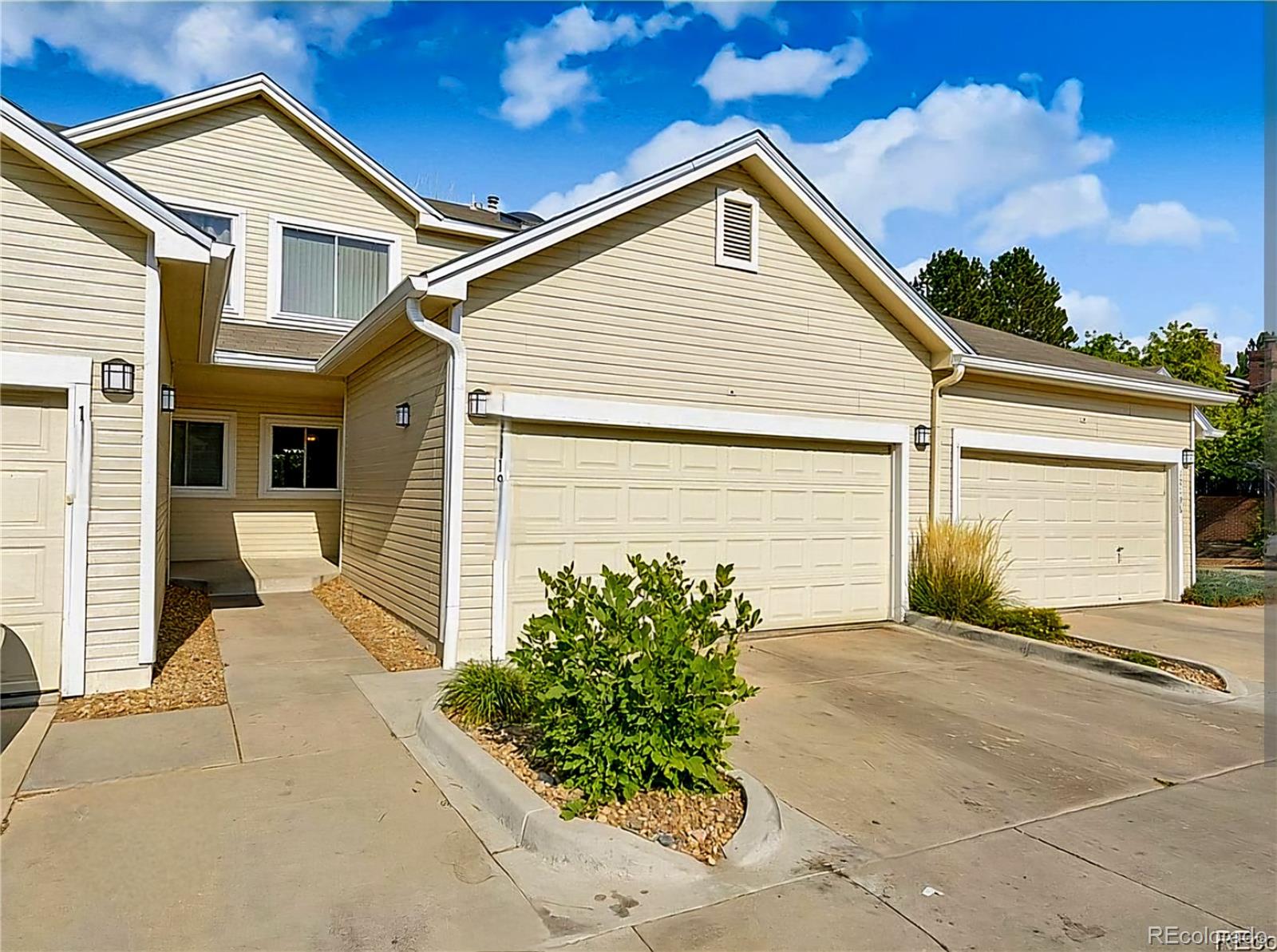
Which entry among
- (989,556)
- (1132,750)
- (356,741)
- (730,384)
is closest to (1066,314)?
(989,556)

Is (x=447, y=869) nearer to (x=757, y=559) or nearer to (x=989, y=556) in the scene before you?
(x=757, y=559)

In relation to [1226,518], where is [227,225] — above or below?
above

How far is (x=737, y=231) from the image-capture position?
350 inches

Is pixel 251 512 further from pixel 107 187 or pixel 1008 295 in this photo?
pixel 1008 295

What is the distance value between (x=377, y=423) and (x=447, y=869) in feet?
23.5

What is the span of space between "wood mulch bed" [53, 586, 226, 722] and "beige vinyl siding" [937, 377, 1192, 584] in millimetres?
8192

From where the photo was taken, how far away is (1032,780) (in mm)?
4816

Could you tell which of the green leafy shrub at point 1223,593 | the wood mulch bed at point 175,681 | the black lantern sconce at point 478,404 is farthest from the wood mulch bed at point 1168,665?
the wood mulch bed at point 175,681

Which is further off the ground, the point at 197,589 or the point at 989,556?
the point at 989,556

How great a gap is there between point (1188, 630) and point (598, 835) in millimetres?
9393

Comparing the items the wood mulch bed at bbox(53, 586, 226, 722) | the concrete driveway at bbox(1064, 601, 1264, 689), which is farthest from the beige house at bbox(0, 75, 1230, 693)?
the concrete driveway at bbox(1064, 601, 1264, 689)

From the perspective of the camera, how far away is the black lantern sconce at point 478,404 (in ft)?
23.7

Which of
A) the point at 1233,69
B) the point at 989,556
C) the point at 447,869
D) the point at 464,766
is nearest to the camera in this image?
the point at 447,869

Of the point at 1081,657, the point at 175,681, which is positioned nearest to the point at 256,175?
the point at 175,681
